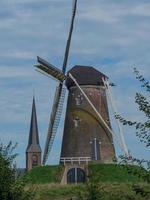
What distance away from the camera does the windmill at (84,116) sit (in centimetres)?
5466

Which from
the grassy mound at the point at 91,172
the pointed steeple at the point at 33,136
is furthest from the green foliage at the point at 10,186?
the pointed steeple at the point at 33,136

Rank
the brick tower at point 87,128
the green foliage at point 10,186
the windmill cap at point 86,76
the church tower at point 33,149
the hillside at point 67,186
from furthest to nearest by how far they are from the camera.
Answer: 1. the church tower at point 33,149
2. the windmill cap at point 86,76
3. the brick tower at point 87,128
4. the hillside at point 67,186
5. the green foliage at point 10,186

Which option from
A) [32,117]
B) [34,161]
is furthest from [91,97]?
[34,161]

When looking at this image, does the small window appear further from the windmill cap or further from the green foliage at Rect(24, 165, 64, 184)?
the green foliage at Rect(24, 165, 64, 184)

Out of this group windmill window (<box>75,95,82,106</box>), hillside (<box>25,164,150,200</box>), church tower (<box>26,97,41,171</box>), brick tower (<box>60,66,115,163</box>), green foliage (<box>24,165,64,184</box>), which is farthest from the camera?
church tower (<box>26,97,41,171</box>)

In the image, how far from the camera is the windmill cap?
180 feet

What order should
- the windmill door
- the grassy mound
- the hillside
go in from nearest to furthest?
1. the hillside
2. the grassy mound
3. the windmill door

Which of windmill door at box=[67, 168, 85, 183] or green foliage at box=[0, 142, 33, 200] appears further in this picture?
windmill door at box=[67, 168, 85, 183]

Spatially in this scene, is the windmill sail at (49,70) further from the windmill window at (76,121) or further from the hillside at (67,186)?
the hillside at (67,186)

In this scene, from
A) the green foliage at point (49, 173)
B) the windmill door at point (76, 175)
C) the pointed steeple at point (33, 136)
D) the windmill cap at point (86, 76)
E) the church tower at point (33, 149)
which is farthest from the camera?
the church tower at point (33, 149)

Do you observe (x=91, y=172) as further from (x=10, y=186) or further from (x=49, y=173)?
(x=10, y=186)

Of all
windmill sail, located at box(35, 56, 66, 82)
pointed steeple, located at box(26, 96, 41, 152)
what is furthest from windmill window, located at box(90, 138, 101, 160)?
pointed steeple, located at box(26, 96, 41, 152)

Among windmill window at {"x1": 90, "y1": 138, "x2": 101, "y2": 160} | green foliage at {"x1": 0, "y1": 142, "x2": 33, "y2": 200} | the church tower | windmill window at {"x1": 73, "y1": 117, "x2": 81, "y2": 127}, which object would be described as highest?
the church tower

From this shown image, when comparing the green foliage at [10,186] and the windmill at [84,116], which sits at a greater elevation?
the windmill at [84,116]
